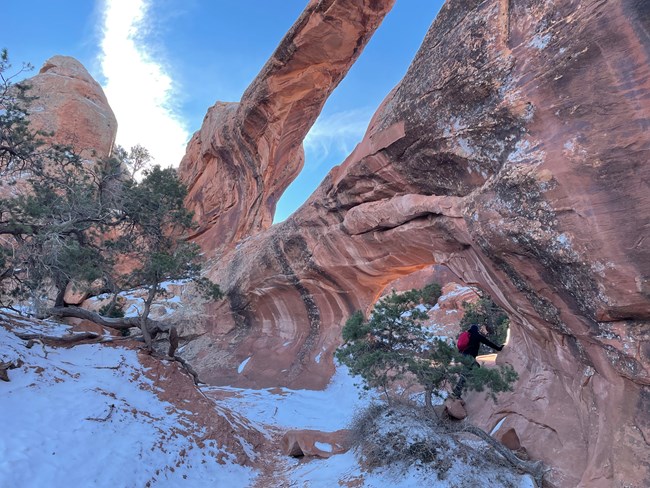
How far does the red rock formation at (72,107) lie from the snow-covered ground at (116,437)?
24051 mm

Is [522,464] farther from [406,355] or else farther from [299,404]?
[299,404]

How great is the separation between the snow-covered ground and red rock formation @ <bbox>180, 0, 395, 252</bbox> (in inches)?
581

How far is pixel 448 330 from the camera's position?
24188 millimetres

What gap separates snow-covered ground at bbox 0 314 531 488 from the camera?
5582 mm

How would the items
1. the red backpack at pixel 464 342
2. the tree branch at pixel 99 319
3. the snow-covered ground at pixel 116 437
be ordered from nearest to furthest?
1. the snow-covered ground at pixel 116 437
2. the red backpack at pixel 464 342
3. the tree branch at pixel 99 319

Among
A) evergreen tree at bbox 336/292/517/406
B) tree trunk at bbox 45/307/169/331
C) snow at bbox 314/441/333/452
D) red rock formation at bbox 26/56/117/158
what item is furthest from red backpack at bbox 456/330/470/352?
red rock formation at bbox 26/56/117/158

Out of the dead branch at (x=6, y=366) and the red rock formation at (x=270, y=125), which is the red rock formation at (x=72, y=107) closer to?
the red rock formation at (x=270, y=125)

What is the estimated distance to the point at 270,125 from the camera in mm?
22281

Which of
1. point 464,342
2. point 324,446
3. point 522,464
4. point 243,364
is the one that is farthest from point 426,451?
point 243,364

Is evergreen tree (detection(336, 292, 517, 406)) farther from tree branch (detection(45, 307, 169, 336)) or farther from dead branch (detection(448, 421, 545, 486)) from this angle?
tree branch (detection(45, 307, 169, 336))

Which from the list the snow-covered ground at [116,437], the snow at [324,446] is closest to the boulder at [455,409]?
the snow-covered ground at [116,437]

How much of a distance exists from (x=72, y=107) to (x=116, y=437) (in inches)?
1227

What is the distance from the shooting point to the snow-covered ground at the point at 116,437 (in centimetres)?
558

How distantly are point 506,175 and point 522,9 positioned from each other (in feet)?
7.86
